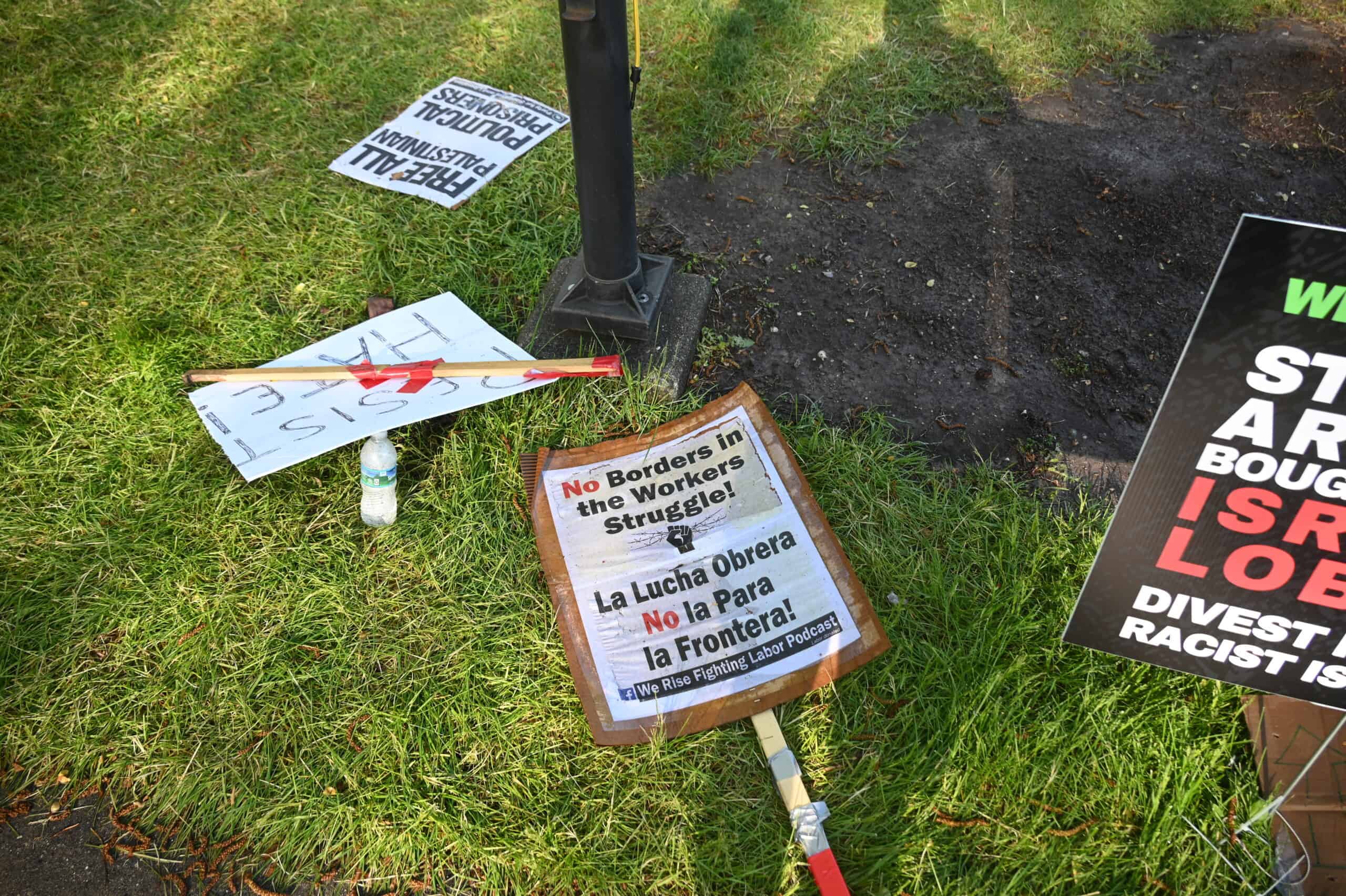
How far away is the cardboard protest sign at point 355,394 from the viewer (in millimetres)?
2086

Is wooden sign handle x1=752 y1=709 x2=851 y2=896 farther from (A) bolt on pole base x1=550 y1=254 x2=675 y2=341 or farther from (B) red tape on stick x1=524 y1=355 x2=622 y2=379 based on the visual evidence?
(A) bolt on pole base x1=550 y1=254 x2=675 y2=341

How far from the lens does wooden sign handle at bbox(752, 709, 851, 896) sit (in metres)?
1.50

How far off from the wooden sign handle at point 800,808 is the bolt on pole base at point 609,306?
107 centimetres

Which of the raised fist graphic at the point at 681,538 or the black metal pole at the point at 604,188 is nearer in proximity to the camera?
the black metal pole at the point at 604,188

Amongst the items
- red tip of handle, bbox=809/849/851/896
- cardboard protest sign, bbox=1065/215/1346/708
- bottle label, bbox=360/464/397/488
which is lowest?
red tip of handle, bbox=809/849/851/896

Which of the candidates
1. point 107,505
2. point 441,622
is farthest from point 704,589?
point 107,505

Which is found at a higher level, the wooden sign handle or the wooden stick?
the wooden stick

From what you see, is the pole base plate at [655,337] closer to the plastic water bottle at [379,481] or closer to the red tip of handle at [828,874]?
the plastic water bottle at [379,481]

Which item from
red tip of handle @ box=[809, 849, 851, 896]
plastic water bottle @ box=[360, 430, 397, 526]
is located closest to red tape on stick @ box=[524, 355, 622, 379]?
plastic water bottle @ box=[360, 430, 397, 526]

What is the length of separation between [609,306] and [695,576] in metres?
0.80

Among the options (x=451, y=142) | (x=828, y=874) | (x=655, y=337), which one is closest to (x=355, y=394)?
(x=655, y=337)

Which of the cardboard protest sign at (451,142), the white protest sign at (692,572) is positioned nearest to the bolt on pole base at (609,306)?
the white protest sign at (692,572)

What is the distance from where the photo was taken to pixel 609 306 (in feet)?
7.43

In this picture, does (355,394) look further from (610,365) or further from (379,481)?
(610,365)
